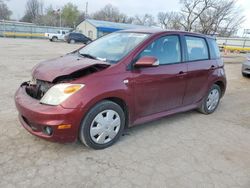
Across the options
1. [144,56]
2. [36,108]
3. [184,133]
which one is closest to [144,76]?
[144,56]

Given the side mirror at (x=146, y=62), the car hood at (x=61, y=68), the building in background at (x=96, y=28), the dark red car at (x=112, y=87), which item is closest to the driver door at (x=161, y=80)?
the dark red car at (x=112, y=87)

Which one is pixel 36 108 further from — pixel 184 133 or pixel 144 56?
pixel 184 133

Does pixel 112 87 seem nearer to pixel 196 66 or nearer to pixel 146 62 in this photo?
pixel 146 62

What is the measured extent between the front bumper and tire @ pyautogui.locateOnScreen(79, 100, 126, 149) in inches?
5.4

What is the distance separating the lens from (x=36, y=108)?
2.84 m

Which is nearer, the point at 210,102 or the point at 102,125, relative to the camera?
the point at 102,125

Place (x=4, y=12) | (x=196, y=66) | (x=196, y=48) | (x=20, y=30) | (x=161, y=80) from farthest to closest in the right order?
(x=4, y=12) < (x=20, y=30) < (x=196, y=48) < (x=196, y=66) < (x=161, y=80)

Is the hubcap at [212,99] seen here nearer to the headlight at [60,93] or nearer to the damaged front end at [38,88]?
the headlight at [60,93]

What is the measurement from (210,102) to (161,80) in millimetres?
1861

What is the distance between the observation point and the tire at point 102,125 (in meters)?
3.01

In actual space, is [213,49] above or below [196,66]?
above

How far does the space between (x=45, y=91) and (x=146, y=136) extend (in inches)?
66.7

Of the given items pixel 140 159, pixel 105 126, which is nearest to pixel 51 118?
pixel 105 126

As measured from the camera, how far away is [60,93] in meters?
2.83
